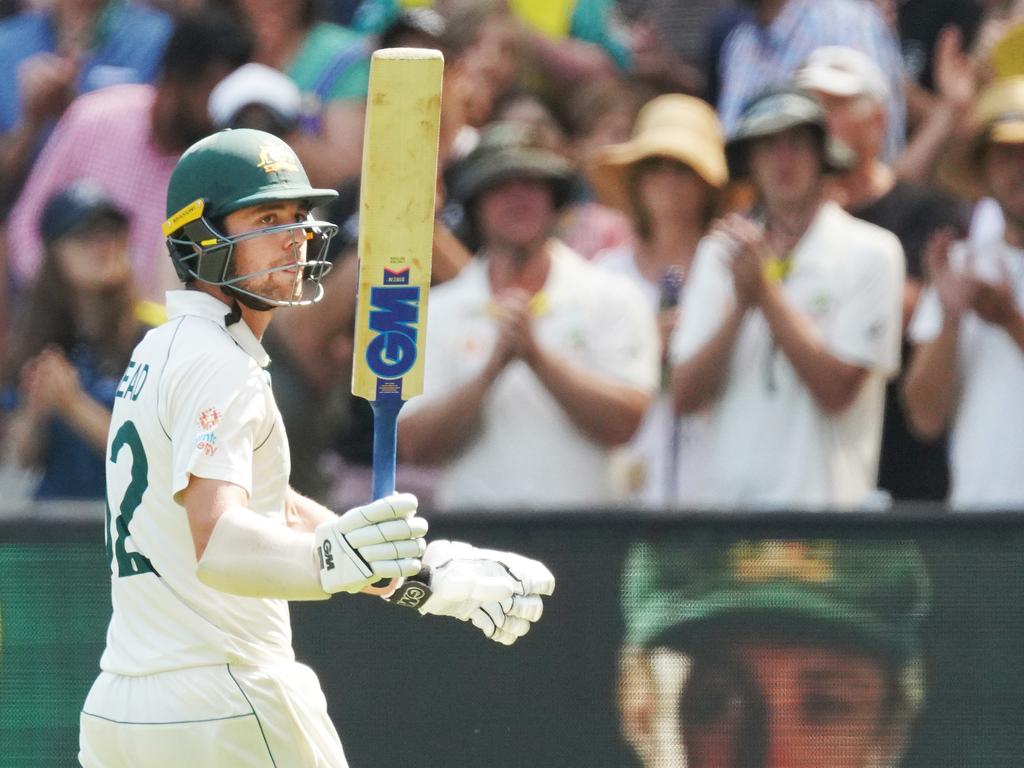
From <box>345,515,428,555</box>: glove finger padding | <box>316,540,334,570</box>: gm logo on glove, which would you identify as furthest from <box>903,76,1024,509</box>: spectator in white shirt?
<box>316,540,334,570</box>: gm logo on glove

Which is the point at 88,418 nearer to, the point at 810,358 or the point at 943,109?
the point at 810,358

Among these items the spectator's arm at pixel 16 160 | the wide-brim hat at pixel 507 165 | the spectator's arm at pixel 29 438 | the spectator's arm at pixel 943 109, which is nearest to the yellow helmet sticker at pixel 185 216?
the wide-brim hat at pixel 507 165

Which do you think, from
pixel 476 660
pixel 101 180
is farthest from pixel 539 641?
pixel 101 180

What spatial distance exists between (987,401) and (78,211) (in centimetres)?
327

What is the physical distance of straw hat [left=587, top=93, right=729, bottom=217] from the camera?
20.9 feet

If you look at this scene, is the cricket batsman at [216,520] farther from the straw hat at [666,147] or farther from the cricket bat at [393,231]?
the straw hat at [666,147]

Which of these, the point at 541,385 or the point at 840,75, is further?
the point at 840,75

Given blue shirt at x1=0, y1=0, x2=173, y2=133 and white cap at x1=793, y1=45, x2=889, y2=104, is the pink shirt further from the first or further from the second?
white cap at x1=793, y1=45, x2=889, y2=104

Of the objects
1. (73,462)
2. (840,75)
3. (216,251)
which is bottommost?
(73,462)

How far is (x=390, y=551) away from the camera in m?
3.13

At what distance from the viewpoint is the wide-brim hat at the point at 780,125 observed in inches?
238

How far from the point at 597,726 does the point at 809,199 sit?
2.11m

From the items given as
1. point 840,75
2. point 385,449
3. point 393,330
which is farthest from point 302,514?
point 840,75

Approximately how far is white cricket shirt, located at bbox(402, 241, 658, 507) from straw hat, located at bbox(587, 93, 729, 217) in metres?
0.64
